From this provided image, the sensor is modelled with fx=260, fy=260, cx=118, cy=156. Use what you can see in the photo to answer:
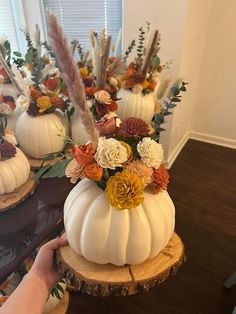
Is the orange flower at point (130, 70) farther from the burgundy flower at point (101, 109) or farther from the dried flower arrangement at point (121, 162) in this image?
the dried flower arrangement at point (121, 162)

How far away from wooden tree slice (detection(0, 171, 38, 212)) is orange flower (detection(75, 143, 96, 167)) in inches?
17.4

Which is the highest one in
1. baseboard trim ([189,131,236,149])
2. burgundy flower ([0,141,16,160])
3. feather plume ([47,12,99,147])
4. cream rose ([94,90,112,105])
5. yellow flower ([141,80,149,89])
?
feather plume ([47,12,99,147])

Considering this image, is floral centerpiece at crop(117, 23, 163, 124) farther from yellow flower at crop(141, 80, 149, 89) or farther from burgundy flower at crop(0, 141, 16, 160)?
burgundy flower at crop(0, 141, 16, 160)

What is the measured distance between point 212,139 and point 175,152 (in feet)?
1.74

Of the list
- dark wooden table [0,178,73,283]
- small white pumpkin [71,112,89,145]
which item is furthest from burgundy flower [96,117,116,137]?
small white pumpkin [71,112,89,145]

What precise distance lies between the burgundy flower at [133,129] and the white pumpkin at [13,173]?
459mm

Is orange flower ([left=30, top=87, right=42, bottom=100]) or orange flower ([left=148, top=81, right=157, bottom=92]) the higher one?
orange flower ([left=30, top=87, right=42, bottom=100])

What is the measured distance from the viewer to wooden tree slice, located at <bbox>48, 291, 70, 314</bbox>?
1201 mm

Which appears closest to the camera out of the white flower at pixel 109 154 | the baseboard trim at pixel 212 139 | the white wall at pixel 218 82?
the white flower at pixel 109 154

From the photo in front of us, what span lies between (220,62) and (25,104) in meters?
2.01

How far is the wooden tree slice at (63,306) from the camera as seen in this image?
3.94 ft

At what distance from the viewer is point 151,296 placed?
1.37 m

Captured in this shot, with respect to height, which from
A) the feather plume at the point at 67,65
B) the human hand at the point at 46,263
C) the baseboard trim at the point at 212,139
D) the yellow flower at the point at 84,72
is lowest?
the baseboard trim at the point at 212,139

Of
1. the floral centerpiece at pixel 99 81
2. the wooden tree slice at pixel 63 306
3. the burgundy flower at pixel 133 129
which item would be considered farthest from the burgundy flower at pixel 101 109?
the wooden tree slice at pixel 63 306
